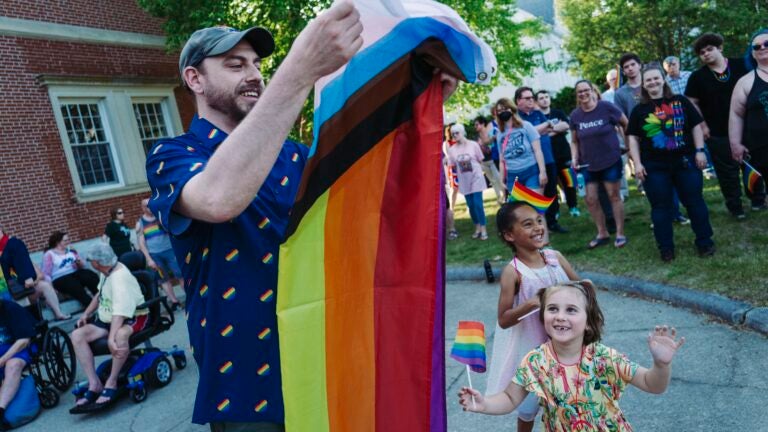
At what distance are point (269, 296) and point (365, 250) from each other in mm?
320

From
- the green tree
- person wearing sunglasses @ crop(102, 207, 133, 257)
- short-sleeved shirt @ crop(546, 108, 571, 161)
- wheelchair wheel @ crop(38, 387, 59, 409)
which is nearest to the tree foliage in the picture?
the green tree

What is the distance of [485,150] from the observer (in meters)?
11.2

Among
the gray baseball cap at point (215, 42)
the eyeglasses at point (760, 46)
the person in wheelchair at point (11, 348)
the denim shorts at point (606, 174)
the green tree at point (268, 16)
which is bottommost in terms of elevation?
the person in wheelchair at point (11, 348)

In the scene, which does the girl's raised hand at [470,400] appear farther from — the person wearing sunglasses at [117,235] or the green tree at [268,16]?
the person wearing sunglasses at [117,235]

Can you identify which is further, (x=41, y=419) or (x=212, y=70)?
(x=41, y=419)

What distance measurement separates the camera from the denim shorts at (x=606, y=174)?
689 cm

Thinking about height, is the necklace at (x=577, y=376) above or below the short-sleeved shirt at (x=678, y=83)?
below

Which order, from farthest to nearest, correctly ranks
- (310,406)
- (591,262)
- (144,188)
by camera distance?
(144,188) < (591,262) < (310,406)

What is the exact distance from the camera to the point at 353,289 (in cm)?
172

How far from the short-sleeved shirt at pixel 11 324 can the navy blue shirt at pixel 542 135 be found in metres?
6.59

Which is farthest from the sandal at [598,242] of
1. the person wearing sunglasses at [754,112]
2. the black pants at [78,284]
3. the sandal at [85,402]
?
the black pants at [78,284]

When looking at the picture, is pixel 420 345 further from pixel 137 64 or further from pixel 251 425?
pixel 137 64

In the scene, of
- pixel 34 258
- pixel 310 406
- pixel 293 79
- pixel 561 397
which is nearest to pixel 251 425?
pixel 310 406

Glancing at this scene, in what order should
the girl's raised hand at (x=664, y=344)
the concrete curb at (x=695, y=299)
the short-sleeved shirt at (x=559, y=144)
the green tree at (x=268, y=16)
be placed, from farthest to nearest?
the green tree at (x=268, y=16)
the short-sleeved shirt at (x=559, y=144)
the concrete curb at (x=695, y=299)
the girl's raised hand at (x=664, y=344)
